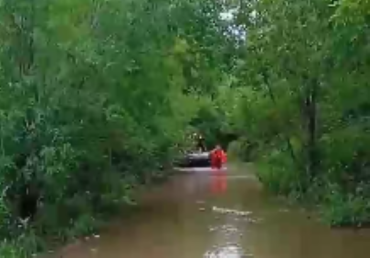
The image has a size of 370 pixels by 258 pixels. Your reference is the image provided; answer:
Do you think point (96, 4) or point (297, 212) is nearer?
point (96, 4)

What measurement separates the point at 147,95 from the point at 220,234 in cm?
476

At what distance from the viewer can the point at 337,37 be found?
14.6m

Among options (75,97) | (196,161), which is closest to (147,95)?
(75,97)

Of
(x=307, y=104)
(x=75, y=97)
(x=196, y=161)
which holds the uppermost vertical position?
(x=307, y=104)

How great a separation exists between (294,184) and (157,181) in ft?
47.4

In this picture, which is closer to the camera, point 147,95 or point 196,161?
point 147,95

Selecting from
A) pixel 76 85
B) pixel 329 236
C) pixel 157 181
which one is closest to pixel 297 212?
pixel 329 236

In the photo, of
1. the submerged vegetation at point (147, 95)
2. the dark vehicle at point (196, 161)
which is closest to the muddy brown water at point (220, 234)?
the submerged vegetation at point (147, 95)

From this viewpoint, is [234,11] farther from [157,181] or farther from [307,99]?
[157,181]

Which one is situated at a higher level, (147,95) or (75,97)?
(147,95)

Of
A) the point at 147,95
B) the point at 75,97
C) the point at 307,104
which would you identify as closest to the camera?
the point at 75,97

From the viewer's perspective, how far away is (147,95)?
21406mm

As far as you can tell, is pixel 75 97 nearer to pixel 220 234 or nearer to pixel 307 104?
pixel 220 234

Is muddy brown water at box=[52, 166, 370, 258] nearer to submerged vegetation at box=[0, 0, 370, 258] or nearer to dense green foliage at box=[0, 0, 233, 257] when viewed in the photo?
submerged vegetation at box=[0, 0, 370, 258]
